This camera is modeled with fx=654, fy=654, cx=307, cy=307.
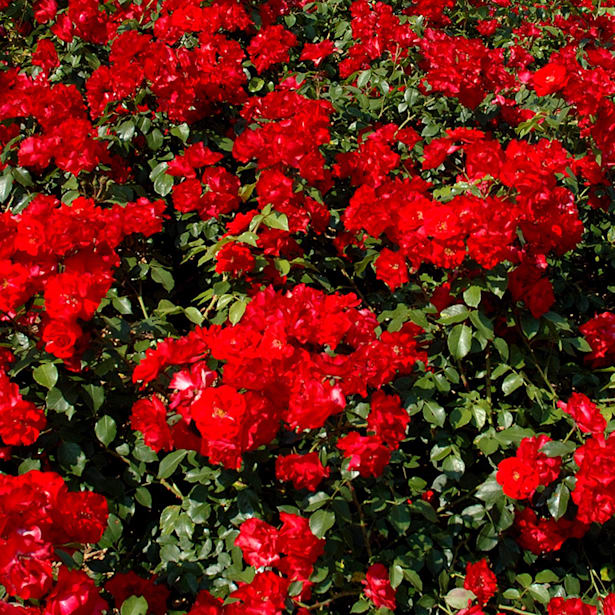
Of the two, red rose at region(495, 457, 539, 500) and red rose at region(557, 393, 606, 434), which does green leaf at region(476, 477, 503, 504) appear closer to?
red rose at region(495, 457, 539, 500)

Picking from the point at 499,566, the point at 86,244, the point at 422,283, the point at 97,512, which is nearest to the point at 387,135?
the point at 422,283

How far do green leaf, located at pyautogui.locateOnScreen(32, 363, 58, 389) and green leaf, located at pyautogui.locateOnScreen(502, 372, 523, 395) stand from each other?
3.87 ft

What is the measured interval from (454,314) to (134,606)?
108cm

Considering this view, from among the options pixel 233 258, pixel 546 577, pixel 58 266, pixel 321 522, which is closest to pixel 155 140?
pixel 233 258

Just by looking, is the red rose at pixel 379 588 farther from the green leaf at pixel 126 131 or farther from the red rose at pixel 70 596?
the green leaf at pixel 126 131

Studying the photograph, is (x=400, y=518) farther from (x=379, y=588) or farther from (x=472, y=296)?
(x=472, y=296)

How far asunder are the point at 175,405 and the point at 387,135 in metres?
1.40

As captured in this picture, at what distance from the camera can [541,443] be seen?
1604 millimetres

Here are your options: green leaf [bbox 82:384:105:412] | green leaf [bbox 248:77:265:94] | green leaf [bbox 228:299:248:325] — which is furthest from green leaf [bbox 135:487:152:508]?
green leaf [bbox 248:77:265:94]

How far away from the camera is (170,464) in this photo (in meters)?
1.61

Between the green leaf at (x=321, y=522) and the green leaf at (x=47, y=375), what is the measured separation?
27.4 inches

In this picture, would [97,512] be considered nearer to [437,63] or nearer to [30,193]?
[30,193]

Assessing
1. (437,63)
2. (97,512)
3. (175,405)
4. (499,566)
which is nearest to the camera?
(97,512)

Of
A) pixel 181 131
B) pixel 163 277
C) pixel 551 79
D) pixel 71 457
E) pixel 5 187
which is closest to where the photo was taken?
pixel 71 457
